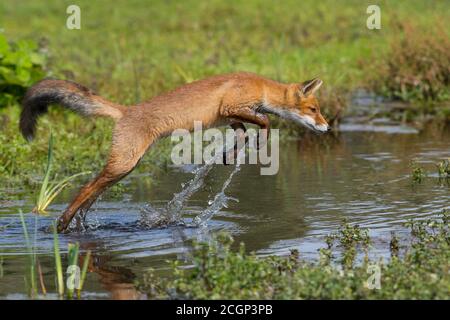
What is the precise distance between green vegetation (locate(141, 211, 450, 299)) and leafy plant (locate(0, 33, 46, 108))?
5848mm

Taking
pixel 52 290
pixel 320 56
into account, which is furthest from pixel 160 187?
pixel 320 56

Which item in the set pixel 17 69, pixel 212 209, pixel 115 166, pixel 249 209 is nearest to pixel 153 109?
pixel 115 166

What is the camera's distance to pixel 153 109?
27.0ft

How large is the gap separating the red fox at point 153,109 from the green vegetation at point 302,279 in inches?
74.8

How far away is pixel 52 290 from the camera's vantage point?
6156 mm

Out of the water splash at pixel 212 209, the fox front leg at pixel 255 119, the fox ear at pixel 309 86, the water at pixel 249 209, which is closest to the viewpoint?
the water at pixel 249 209

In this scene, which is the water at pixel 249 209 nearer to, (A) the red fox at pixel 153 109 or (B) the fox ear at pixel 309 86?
(A) the red fox at pixel 153 109

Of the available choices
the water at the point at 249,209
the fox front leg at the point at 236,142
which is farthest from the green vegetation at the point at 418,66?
the fox front leg at the point at 236,142

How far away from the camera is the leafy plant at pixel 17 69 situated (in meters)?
11.5

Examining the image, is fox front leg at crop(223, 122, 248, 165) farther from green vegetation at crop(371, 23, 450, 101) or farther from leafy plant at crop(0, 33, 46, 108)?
green vegetation at crop(371, 23, 450, 101)

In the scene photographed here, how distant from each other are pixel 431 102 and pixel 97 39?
6.00 metres

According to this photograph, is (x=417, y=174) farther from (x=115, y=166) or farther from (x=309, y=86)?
(x=115, y=166)

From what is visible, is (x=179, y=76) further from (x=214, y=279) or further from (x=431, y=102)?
(x=214, y=279)

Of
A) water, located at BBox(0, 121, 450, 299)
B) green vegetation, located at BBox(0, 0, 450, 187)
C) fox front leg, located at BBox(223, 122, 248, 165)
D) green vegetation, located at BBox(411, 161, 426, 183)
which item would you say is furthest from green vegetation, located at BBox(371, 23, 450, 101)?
fox front leg, located at BBox(223, 122, 248, 165)
